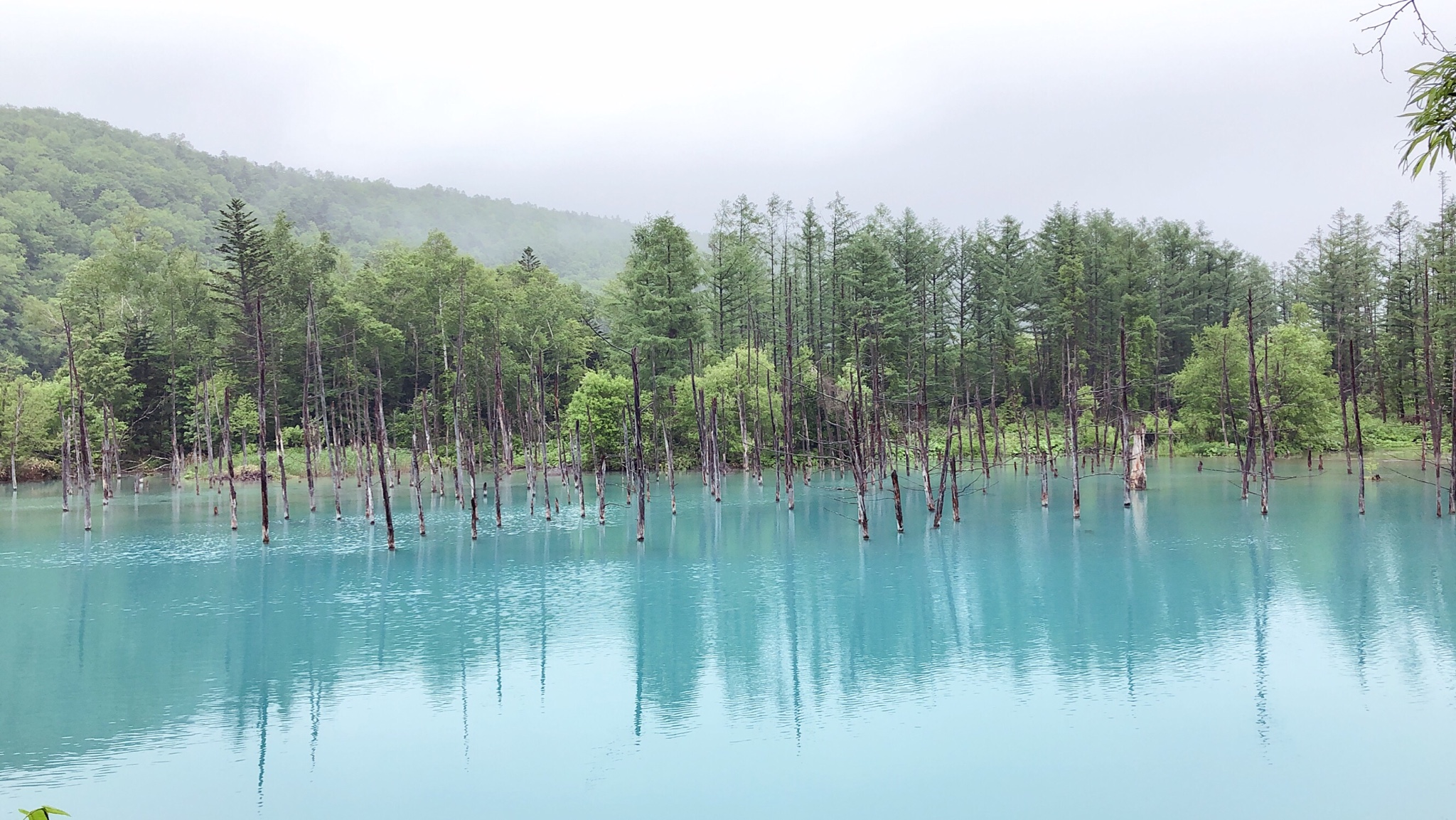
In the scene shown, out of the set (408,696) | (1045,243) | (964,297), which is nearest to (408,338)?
(964,297)

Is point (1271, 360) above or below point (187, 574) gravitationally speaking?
above

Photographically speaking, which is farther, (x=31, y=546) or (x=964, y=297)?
(x=964, y=297)

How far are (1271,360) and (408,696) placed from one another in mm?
52030

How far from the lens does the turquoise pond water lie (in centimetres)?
1105

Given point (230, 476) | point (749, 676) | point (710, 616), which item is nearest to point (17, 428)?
point (230, 476)

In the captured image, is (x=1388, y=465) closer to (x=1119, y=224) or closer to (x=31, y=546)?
(x=1119, y=224)

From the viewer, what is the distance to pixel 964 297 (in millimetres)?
74062

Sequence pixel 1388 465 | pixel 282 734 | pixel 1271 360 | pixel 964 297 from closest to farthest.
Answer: pixel 282 734
pixel 1388 465
pixel 1271 360
pixel 964 297

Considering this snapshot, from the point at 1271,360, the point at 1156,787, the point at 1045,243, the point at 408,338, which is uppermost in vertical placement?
the point at 1045,243

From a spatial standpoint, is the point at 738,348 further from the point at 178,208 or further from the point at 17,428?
the point at 178,208

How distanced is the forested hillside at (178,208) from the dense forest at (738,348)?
8.45 meters

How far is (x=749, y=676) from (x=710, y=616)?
4436 millimetres

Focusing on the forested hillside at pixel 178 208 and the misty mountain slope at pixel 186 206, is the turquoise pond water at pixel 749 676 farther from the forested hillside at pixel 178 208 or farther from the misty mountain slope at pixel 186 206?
the misty mountain slope at pixel 186 206

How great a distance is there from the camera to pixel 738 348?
5616cm
